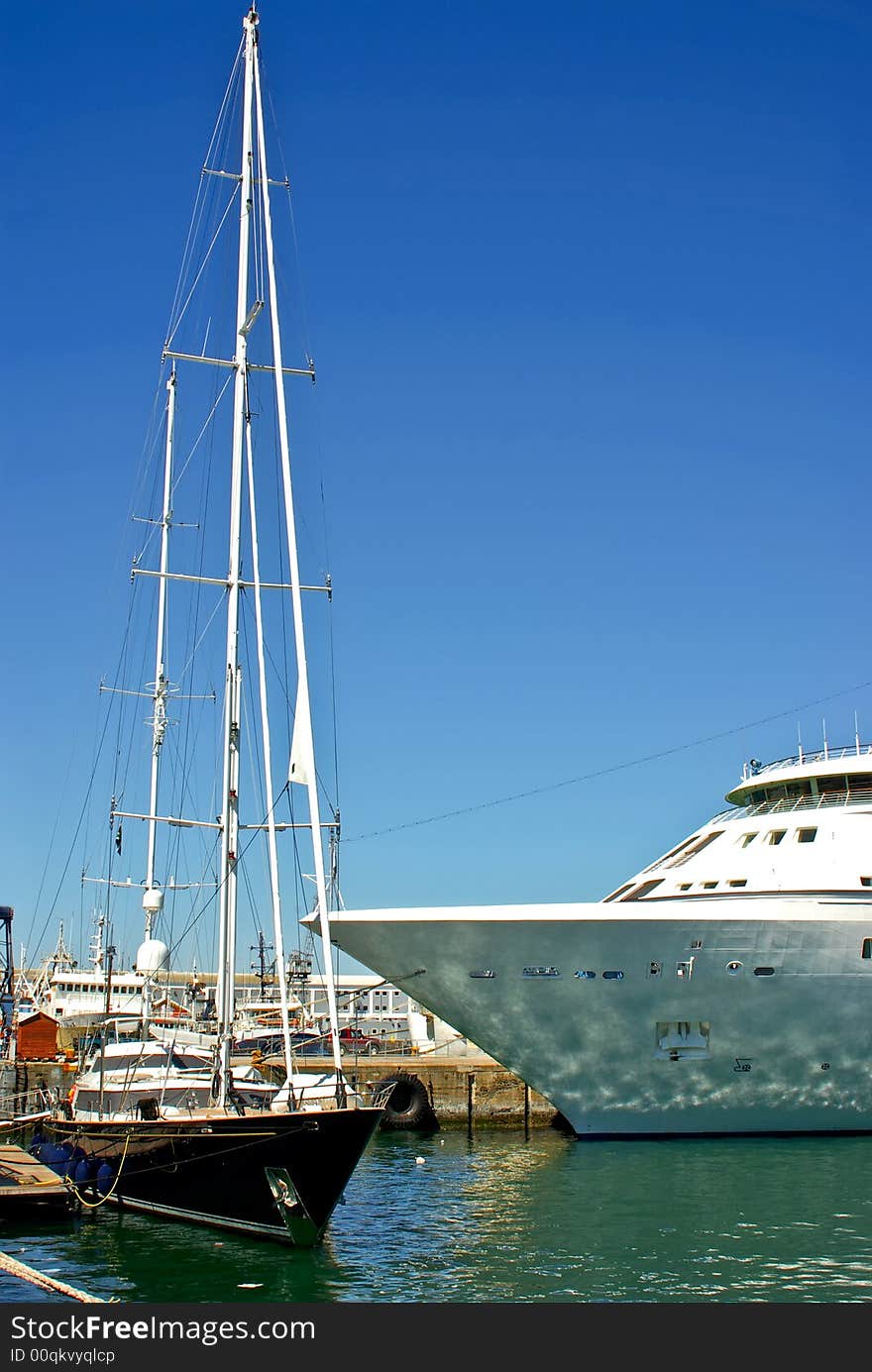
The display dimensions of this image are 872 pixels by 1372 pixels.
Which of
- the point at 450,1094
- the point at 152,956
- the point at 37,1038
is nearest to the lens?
the point at 152,956

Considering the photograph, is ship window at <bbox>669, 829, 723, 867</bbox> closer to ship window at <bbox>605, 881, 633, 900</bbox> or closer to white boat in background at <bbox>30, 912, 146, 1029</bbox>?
ship window at <bbox>605, 881, 633, 900</bbox>

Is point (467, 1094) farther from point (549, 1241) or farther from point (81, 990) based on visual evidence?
point (81, 990)

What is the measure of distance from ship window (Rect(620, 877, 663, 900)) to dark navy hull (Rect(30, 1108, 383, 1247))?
13.7 m

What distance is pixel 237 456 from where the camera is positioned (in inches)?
874

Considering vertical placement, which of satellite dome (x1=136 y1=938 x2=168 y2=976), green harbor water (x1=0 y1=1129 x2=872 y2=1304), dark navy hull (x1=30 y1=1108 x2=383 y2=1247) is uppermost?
satellite dome (x1=136 y1=938 x2=168 y2=976)

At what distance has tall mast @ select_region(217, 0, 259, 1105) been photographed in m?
19.9

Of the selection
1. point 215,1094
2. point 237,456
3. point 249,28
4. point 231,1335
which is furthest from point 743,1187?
point 249,28

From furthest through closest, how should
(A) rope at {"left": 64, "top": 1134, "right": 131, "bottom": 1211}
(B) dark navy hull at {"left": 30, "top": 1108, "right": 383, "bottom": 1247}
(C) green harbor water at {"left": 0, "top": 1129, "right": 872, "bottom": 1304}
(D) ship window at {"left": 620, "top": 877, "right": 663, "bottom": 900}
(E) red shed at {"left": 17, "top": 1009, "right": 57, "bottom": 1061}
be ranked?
(E) red shed at {"left": 17, "top": 1009, "right": 57, "bottom": 1061}, (D) ship window at {"left": 620, "top": 877, "right": 663, "bottom": 900}, (A) rope at {"left": 64, "top": 1134, "right": 131, "bottom": 1211}, (B) dark navy hull at {"left": 30, "top": 1108, "right": 383, "bottom": 1247}, (C) green harbor water at {"left": 0, "top": 1129, "right": 872, "bottom": 1304}

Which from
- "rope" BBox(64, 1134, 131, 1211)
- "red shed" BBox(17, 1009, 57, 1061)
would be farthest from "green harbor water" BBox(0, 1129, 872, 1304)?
"red shed" BBox(17, 1009, 57, 1061)

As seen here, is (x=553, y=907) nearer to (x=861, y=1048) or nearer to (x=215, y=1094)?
(x=861, y=1048)

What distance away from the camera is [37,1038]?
5216 cm

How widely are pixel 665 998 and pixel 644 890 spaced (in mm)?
4866

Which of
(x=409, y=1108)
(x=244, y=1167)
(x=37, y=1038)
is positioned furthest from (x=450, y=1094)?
(x=37, y=1038)

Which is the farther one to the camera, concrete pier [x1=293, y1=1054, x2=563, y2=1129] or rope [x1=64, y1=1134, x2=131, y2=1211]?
concrete pier [x1=293, y1=1054, x2=563, y2=1129]
